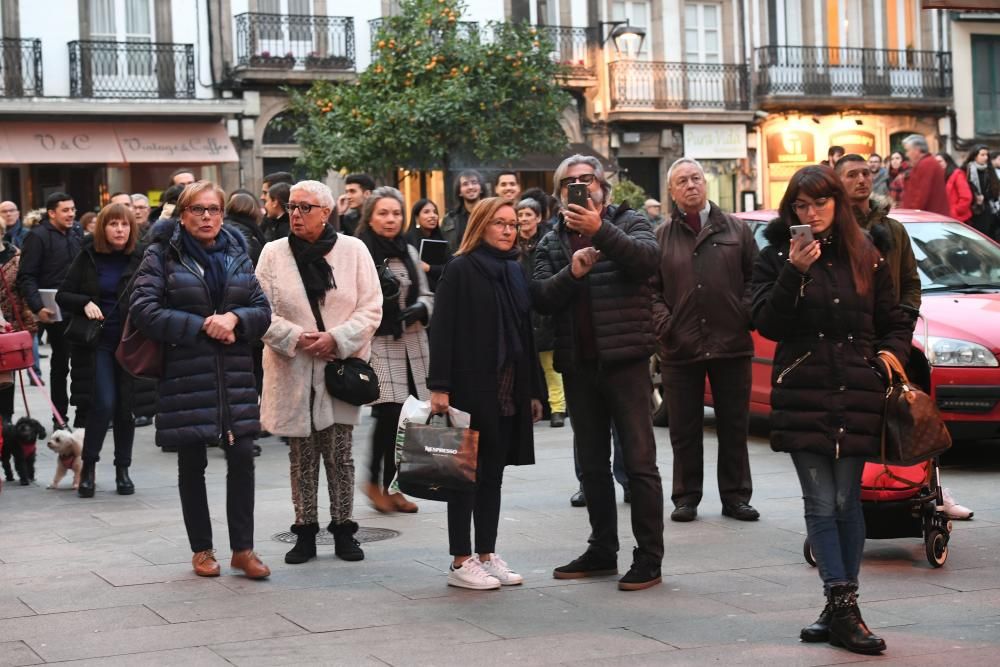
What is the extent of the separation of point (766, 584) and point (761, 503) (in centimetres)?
224

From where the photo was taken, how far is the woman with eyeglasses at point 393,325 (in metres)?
9.42

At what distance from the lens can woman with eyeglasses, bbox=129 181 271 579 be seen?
7645 millimetres

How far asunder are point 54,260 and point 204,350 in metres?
6.25

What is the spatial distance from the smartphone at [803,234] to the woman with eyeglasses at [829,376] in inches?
1.7

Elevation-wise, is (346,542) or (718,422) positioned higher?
(718,422)

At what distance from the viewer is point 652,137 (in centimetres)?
3728

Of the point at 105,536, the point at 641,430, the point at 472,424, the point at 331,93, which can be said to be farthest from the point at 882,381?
the point at 331,93

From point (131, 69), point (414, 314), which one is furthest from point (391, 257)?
point (131, 69)

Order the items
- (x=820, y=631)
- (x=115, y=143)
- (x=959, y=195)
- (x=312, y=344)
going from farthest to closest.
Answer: (x=115, y=143), (x=959, y=195), (x=312, y=344), (x=820, y=631)

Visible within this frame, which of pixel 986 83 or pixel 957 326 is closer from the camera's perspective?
pixel 957 326

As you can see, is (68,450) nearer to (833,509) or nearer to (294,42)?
(833,509)

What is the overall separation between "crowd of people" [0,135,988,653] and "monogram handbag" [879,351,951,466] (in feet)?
0.18

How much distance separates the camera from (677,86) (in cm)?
3738

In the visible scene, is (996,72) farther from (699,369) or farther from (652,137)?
(699,369)
